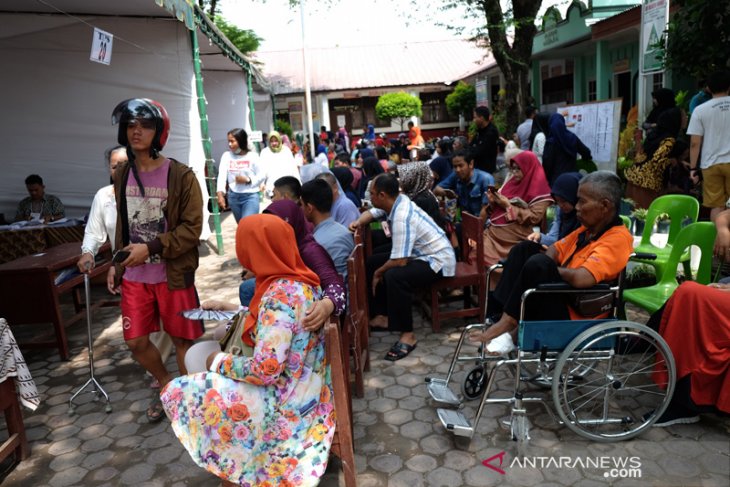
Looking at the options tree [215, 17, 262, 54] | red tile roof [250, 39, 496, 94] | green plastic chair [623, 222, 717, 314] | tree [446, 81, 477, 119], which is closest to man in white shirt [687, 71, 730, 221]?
green plastic chair [623, 222, 717, 314]

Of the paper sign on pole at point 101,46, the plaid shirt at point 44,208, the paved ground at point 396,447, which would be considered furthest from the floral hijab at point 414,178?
the plaid shirt at point 44,208

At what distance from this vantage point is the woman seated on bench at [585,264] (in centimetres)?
279

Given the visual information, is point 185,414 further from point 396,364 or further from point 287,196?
point 287,196

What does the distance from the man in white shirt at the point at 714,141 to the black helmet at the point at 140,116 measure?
4.27 metres

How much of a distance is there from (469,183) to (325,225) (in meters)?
2.26

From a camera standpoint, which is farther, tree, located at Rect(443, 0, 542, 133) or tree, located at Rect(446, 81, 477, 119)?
tree, located at Rect(446, 81, 477, 119)

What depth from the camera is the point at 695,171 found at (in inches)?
197

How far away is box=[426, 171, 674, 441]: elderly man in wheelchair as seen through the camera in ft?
8.77

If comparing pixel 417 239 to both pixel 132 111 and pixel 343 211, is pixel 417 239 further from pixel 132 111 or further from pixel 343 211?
pixel 132 111

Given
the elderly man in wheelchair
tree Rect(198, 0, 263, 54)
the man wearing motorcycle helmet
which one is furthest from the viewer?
tree Rect(198, 0, 263, 54)

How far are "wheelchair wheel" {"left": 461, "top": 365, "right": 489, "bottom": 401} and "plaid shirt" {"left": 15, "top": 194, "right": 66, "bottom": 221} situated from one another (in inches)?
243

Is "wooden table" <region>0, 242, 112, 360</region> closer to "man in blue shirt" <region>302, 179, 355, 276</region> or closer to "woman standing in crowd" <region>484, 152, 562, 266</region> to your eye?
"man in blue shirt" <region>302, 179, 355, 276</region>

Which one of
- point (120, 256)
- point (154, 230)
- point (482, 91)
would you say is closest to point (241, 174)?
point (154, 230)

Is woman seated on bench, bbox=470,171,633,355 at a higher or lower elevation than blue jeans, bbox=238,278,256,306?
higher
